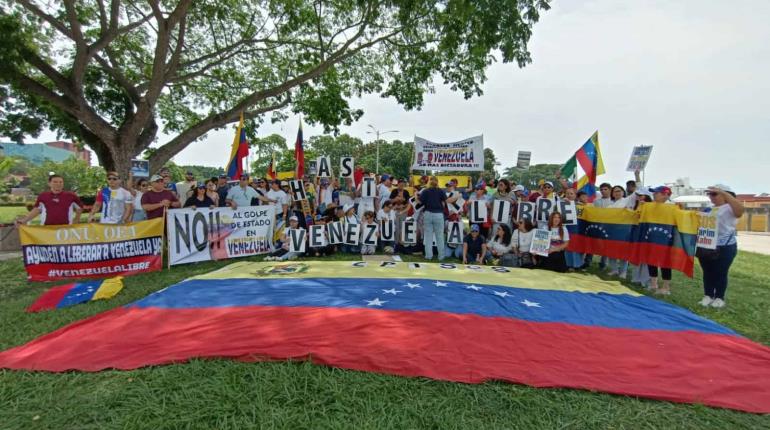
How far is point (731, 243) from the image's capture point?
17.3ft

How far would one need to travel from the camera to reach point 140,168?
12148 mm

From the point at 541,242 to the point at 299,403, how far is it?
226 inches

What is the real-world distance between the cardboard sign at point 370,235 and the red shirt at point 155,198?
13.7ft

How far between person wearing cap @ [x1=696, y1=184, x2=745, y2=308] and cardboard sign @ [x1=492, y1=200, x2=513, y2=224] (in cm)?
336

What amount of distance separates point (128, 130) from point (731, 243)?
51.2 ft

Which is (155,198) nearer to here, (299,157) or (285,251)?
(285,251)

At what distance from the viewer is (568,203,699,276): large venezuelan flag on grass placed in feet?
19.5

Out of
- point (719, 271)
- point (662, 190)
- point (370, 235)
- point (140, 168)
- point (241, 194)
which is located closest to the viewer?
point (719, 271)

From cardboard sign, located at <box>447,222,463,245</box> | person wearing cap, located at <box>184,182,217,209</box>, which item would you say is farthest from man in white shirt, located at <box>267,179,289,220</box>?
cardboard sign, located at <box>447,222,463,245</box>

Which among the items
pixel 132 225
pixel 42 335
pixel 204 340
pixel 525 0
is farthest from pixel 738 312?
pixel 132 225

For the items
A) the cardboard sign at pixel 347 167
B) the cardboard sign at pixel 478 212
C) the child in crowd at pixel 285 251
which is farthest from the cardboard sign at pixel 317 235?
the cardboard sign at pixel 478 212

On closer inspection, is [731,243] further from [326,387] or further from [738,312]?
[326,387]

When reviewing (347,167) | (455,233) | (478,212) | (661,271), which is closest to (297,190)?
(347,167)

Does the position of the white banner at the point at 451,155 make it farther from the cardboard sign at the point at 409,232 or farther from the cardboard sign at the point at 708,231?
the cardboard sign at the point at 708,231
